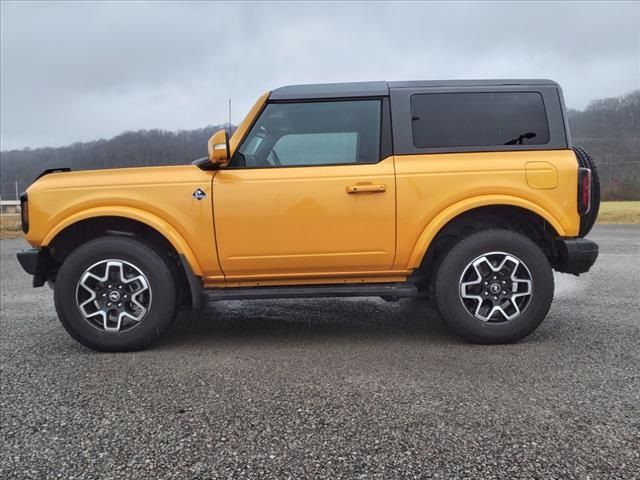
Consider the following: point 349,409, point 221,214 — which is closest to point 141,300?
point 221,214

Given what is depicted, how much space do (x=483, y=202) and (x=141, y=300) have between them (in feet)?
8.31

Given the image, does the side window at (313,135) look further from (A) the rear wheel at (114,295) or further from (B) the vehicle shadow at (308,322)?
(B) the vehicle shadow at (308,322)

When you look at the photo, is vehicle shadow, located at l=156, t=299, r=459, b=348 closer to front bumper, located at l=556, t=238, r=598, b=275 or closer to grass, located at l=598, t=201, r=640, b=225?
front bumper, located at l=556, t=238, r=598, b=275

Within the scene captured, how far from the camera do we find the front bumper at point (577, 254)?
131 inches

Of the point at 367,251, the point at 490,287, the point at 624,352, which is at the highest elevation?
the point at 367,251

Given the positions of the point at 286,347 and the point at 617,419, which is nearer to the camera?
the point at 617,419

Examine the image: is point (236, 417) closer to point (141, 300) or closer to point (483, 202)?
point (141, 300)

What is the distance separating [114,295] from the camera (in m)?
3.33

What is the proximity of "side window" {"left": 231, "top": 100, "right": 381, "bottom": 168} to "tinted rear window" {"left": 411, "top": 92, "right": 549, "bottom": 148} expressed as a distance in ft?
1.17

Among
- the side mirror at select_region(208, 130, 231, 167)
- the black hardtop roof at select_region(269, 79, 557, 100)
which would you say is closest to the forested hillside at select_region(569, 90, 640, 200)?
the black hardtop roof at select_region(269, 79, 557, 100)

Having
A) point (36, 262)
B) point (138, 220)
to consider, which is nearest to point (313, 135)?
point (138, 220)

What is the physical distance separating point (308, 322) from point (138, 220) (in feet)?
5.42

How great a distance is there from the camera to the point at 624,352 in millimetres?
3088

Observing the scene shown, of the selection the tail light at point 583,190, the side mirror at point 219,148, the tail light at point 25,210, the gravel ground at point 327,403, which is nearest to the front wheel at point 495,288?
the gravel ground at point 327,403
